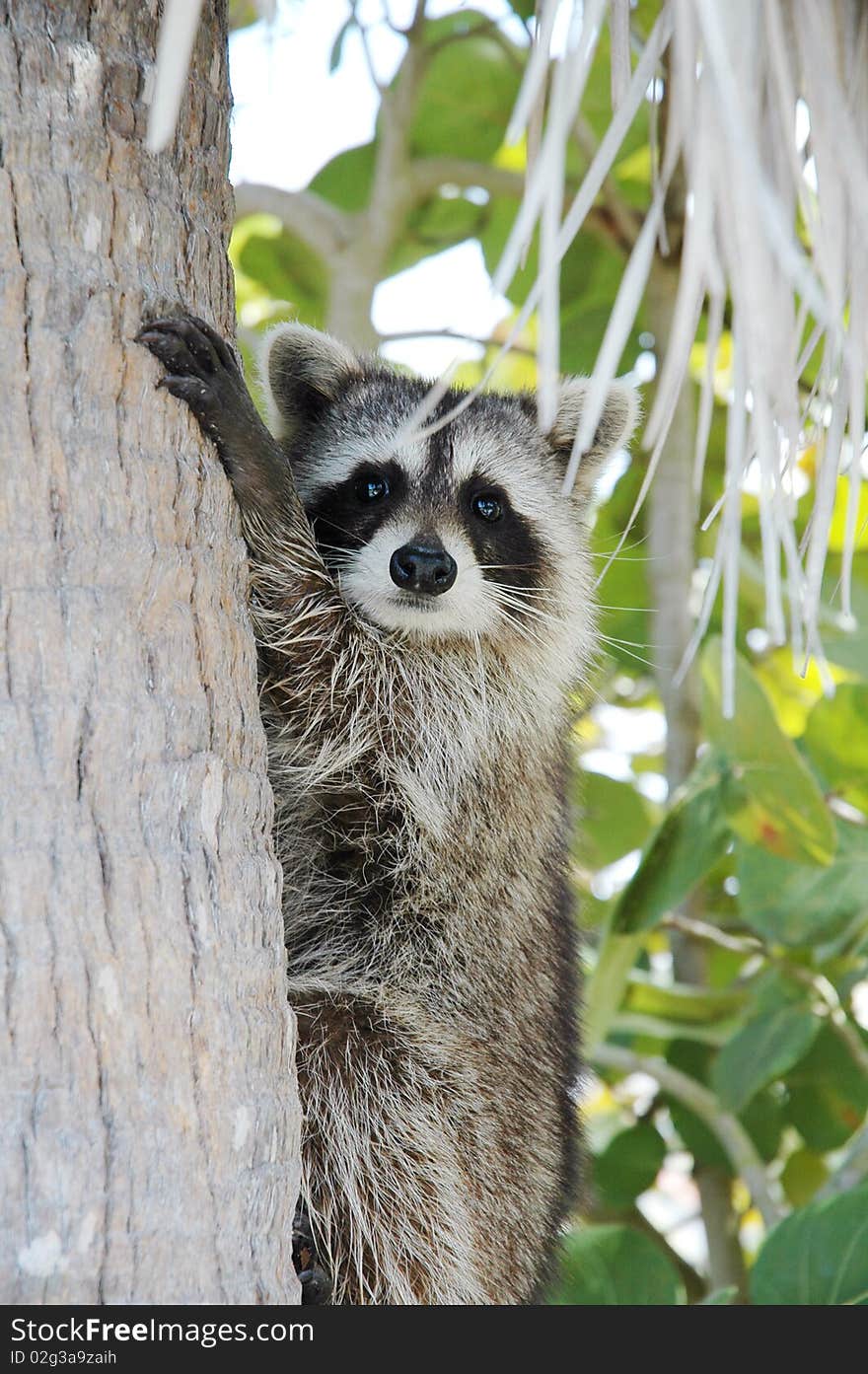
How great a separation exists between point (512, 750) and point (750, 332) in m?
1.91

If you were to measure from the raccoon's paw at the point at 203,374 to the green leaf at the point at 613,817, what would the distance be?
2970 millimetres

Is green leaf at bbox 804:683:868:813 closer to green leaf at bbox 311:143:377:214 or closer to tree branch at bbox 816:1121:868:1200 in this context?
tree branch at bbox 816:1121:868:1200

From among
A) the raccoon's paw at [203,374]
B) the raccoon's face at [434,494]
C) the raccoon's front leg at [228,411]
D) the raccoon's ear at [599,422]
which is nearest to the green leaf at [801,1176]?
the raccoon's face at [434,494]

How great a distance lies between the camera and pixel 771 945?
4.42 metres

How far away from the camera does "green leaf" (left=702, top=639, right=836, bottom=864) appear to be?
11.6ft

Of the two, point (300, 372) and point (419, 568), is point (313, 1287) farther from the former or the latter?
point (300, 372)

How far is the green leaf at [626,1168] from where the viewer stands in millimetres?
4984

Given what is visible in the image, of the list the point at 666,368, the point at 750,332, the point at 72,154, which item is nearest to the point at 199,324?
the point at 72,154

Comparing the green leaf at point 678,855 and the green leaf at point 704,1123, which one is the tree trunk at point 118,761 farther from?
the green leaf at point 704,1123

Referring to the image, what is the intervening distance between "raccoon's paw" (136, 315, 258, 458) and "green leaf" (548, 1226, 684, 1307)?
95.4 inches

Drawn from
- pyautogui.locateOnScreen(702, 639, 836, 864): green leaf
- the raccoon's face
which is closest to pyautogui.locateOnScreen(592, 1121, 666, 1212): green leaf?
pyautogui.locateOnScreen(702, 639, 836, 864): green leaf

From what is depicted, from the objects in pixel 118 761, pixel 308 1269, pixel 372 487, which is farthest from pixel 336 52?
pixel 308 1269

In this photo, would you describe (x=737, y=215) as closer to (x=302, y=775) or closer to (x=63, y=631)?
(x=63, y=631)

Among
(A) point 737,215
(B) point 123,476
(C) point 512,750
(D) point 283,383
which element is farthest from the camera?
(D) point 283,383
